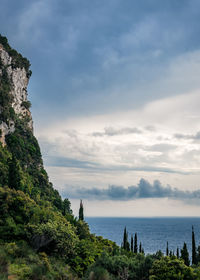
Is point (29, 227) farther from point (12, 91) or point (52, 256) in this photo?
point (12, 91)

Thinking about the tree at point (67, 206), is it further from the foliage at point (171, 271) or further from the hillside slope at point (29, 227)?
the foliage at point (171, 271)

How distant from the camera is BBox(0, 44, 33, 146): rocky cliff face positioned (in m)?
71.8

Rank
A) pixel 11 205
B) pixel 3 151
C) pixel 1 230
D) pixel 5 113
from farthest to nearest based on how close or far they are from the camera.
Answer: pixel 5 113 → pixel 3 151 → pixel 11 205 → pixel 1 230

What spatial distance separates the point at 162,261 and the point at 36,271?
12.9 meters

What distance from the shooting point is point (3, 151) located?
210 feet

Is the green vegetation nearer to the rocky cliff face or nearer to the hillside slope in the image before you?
the hillside slope

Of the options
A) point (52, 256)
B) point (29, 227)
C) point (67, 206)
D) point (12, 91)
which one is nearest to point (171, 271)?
point (52, 256)

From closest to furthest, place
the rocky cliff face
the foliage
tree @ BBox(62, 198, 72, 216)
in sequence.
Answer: the foliage, the rocky cliff face, tree @ BBox(62, 198, 72, 216)

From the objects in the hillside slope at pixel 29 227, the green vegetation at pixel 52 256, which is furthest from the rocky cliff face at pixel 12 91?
the green vegetation at pixel 52 256

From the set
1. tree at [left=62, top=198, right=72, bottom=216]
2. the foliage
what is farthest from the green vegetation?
tree at [left=62, top=198, right=72, bottom=216]

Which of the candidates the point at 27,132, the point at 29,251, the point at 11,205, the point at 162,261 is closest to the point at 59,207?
the point at 27,132

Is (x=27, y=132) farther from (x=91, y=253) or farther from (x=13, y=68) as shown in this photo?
(x=91, y=253)

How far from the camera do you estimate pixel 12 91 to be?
272 ft

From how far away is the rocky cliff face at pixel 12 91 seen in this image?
71750 millimetres
